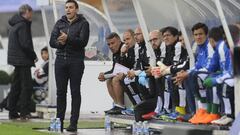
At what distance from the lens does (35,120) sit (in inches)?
563

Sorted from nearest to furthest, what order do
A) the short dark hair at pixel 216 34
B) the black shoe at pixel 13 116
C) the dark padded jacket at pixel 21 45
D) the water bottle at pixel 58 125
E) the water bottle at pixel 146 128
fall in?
the short dark hair at pixel 216 34
the water bottle at pixel 146 128
the water bottle at pixel 58 125
the dark padded jacket at pixel 21 45
the black shoe at pixel 13 116

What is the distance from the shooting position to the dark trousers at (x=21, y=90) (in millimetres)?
14289

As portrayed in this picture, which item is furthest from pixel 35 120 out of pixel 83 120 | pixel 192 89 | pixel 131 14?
pixel 192 89

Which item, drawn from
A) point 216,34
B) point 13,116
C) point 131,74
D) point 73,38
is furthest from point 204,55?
point 13,116

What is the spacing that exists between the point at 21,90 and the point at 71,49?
13.1 feet

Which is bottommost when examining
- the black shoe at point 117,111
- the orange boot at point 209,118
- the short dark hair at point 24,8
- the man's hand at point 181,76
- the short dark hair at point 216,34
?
the black shoe at point 117,111

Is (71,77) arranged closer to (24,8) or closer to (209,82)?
(209,82)

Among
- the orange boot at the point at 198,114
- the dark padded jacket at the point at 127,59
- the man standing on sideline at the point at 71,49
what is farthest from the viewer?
the dark padded jacket at the point at 127,59

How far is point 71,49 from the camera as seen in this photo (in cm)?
1088

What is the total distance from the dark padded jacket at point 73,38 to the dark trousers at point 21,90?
3.42m

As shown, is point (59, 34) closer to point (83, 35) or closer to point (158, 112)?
point (83, 35)

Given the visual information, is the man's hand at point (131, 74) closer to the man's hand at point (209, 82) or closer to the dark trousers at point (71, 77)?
the dark trousers at point (71, 77)

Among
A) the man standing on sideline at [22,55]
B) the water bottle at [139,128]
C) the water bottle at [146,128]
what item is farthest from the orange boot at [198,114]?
the man standing on sideline at [22,55]

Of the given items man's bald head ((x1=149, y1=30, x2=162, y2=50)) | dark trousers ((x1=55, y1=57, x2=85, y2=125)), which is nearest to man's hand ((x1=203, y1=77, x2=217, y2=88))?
man's bald head ((x1=149, y1=30, x2=162, y2=50))
